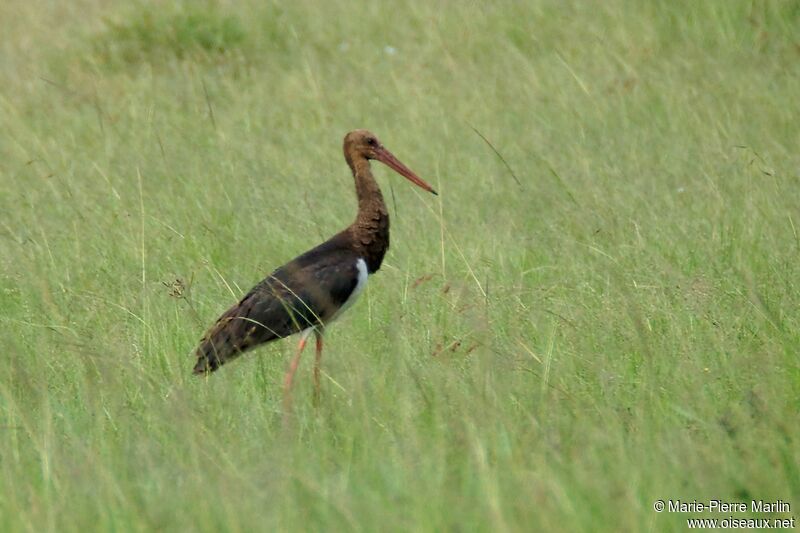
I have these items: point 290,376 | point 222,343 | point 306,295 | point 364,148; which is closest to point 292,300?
point 306,295

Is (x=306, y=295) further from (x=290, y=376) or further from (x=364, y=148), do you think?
(x=364, y=148)

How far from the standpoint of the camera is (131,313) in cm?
517

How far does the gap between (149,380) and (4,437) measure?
1.39 feet

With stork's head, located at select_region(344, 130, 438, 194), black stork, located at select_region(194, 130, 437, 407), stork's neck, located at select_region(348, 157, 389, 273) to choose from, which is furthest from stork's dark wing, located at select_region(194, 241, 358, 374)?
stork's head, located at select_region(344, 130, 438, 194)

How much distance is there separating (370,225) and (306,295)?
1.53 ft

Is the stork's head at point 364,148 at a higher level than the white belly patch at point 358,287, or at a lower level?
higher

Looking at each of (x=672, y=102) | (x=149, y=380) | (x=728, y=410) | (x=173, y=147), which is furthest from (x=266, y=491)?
(x=672, y=102)

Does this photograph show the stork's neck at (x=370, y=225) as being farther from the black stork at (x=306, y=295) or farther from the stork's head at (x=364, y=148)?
the stork's head at (x=364, y=148)

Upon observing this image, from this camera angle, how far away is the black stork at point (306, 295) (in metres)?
4.87

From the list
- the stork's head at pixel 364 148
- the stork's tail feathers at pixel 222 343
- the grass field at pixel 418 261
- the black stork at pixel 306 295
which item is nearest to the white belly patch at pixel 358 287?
the black stork at pixel 306 295

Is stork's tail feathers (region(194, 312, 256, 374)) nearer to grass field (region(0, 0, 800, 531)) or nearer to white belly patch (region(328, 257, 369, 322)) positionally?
grass field (region(0, 0, 800, 531))

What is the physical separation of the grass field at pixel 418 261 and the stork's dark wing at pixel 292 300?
12 cm

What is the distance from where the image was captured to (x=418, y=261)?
6.10 meters

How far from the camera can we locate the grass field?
3463 mm
